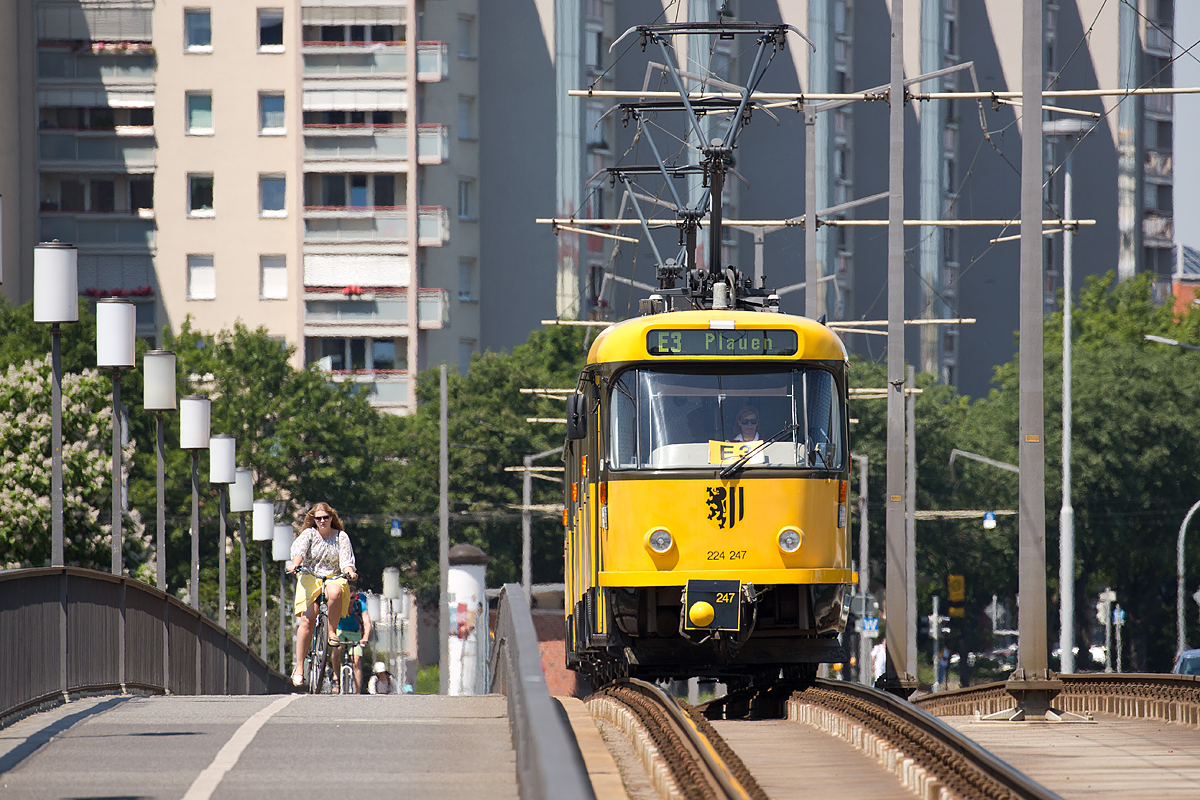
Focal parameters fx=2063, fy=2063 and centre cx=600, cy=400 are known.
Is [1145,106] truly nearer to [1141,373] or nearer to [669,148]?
[669,148]

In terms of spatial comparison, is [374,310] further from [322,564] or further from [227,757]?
[227,757]

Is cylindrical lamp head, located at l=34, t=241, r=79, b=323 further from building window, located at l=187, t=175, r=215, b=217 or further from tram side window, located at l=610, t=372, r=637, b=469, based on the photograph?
building window, located at l=187, t=175, r=215, b=217

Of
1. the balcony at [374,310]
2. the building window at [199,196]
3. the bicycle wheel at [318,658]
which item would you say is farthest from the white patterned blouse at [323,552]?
the building window at [199,196]

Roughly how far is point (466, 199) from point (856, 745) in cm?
6951

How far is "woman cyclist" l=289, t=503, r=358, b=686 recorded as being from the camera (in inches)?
691

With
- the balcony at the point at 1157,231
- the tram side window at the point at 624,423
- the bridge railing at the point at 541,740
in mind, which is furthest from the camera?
the balcony at the point at 1157,231

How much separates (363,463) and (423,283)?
42.4ft

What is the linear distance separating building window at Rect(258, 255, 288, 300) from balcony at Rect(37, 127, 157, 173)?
221 inches

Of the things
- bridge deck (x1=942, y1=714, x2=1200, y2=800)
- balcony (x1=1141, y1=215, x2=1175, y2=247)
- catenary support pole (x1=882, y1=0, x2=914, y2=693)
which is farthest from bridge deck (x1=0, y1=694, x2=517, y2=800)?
balcony (x1=1141, y1=215, x2=1175, y2=247)

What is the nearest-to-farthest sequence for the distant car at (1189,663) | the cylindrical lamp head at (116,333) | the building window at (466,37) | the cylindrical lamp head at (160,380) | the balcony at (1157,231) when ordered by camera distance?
the cylindrical lamp head at (116,333) < the cylindrical lamp head at (160,380) < the distant car at (1189,663) < the building window at (466,37) < the balcony at (1157,231)

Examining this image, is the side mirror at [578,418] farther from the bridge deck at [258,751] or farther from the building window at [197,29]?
the building window at [197,29]

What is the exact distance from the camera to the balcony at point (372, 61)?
77.6 m

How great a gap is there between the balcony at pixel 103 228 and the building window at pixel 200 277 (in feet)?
5.73

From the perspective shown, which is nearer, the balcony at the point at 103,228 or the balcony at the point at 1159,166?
the balcony at the point at 103,228
